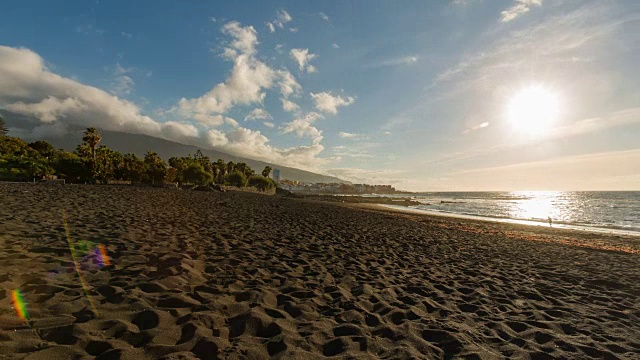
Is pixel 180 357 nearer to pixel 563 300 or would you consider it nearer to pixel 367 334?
pixel 367 334

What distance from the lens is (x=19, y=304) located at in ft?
12.9

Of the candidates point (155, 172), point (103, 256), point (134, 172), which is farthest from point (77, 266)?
point (155, 172)

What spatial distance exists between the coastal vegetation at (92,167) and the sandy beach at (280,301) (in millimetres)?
62486

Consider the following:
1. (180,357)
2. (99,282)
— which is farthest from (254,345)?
(99,282)

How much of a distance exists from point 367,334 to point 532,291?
5.13 meters

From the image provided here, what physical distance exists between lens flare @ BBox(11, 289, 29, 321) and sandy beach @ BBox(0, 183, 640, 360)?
44 millimetres

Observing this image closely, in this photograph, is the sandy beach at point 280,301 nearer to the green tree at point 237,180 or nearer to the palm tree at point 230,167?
the green tree at point 237,180

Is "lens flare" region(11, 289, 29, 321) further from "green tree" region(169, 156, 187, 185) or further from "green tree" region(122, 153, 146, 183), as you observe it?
"green tree" region(169, 156, 187, 185)

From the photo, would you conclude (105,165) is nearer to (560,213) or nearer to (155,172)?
(155,172)

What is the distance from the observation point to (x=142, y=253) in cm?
701

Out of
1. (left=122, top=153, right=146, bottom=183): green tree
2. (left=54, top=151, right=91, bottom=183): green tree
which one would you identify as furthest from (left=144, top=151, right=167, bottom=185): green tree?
(left=54, top=151, right=91, bottom=183): green tree

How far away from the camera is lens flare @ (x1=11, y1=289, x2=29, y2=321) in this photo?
3.67 m

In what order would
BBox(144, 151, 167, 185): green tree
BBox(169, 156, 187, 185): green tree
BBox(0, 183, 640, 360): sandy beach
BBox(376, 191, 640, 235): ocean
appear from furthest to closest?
BBox(169, 156, 187, 185): green tree → BBox(144, 151, 167, 185): green tree → BBox(376, 191, 640, 235): ocean → BBox(0, 183, 640, 360): sandy beach

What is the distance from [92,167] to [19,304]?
75312 millimetres
